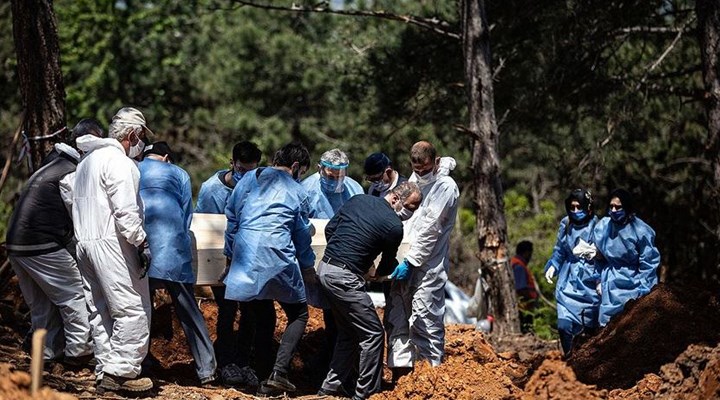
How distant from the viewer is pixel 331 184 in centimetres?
929

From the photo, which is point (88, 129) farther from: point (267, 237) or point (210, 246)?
point (267, 237)

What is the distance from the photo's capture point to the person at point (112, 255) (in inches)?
288

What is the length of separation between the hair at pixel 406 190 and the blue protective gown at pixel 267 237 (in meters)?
0.73

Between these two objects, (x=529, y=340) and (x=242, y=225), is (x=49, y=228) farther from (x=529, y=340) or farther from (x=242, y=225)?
(x=529, y=340)

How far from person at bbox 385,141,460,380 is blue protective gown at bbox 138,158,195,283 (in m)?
1.70

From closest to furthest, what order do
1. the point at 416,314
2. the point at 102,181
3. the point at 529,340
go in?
the point at 102,181 → the point at 416,314 → the point at 529,340

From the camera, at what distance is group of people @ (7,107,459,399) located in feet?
24.4

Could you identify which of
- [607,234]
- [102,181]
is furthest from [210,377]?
[607,234]

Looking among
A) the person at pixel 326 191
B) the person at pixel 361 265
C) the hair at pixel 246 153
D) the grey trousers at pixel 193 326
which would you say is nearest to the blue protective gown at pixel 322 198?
the person at pixel 326 191

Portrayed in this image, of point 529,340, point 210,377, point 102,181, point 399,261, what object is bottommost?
point 529,340

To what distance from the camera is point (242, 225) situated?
8297 millimetres

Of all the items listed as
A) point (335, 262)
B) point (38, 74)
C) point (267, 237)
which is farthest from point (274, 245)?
point (38, 74)

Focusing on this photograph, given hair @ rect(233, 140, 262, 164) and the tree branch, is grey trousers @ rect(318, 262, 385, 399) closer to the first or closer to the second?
hair @ rect(233, 140, 262, 164)

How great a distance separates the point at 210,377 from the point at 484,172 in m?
5.82
